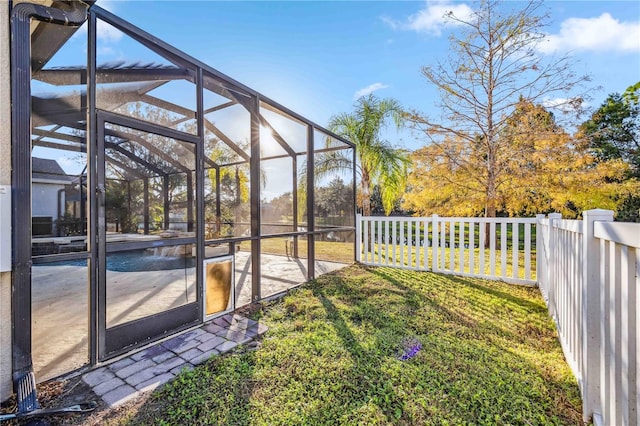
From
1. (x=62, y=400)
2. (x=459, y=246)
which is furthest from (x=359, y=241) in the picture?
(x=62, y=400)

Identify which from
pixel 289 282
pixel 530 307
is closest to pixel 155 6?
pixel 289 282

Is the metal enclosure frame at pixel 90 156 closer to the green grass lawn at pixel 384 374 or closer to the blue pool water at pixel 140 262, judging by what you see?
the blue pool water at pixel 140 262

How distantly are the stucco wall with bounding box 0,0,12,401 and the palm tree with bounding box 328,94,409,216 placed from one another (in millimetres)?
9676

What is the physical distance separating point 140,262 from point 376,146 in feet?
30.8

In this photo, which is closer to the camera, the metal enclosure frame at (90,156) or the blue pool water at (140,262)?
the metal enclosure frame at (90,156)

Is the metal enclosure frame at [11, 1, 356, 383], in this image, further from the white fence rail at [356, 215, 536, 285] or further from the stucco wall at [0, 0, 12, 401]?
the white fence rail at [356, 215, 536, 285]

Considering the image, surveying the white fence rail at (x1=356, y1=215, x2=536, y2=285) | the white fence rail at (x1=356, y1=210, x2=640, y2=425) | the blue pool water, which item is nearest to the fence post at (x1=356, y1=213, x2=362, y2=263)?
the white fence rail at (x1=356, y1=215, x2=536, y2=285)

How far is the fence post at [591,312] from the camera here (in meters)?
1.59

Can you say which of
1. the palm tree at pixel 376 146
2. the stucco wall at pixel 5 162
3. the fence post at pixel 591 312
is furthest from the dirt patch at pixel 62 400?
A: the palm tree at pixel 376 146

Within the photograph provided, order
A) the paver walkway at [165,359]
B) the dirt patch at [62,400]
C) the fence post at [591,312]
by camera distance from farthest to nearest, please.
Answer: the paver walkway at [165,359] < the dirt patch at [62,400] < the fence post at [591,312]

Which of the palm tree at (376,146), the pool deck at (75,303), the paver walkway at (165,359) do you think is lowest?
the paver walkway at (165,359)

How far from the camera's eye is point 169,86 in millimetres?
3172

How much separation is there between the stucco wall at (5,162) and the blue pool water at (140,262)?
14.3 inches

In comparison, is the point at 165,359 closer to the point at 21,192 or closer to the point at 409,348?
the point at 21,192
